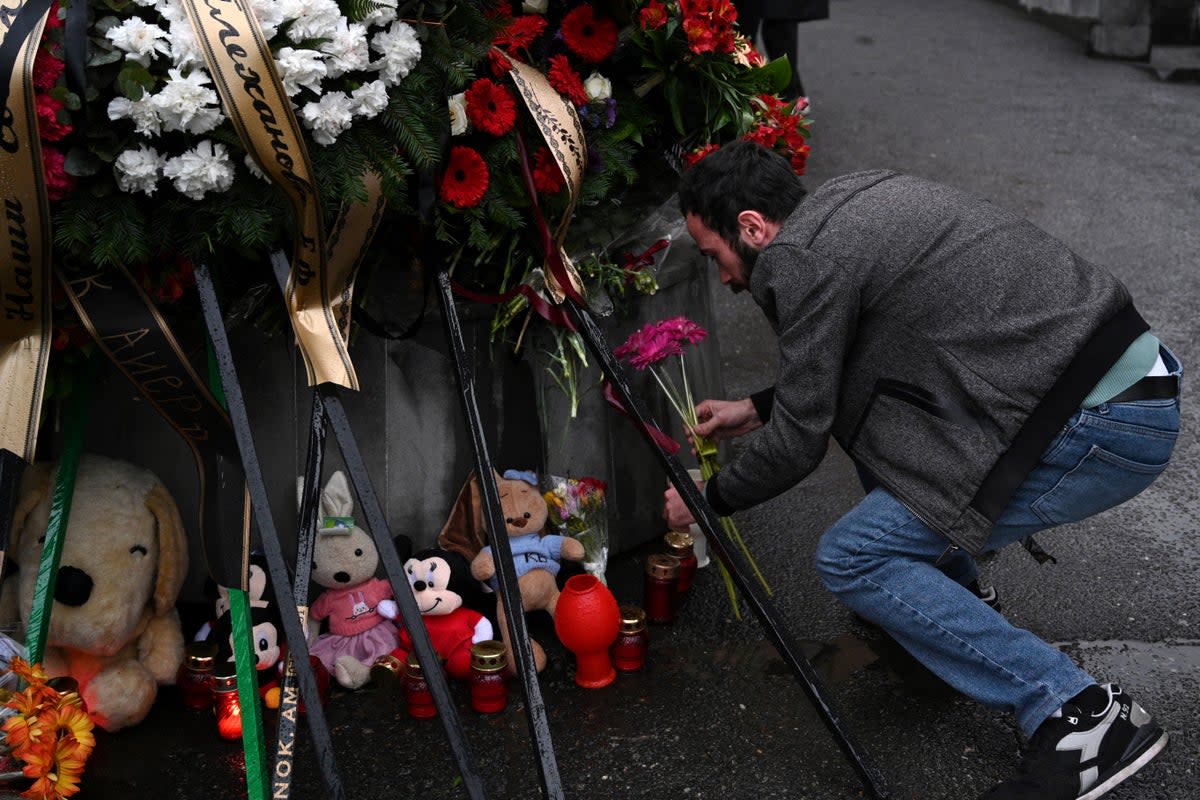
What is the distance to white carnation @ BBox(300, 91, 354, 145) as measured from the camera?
8.61ft

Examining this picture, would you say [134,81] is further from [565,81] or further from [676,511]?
[676,511]

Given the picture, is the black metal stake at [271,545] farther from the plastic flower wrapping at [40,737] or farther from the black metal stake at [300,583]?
the plastic flower wrapping at [40,737]

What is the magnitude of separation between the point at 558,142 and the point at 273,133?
694 mm

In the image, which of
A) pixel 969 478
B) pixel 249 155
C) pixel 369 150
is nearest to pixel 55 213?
pixel 249 155

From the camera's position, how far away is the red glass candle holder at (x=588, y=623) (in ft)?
10.2

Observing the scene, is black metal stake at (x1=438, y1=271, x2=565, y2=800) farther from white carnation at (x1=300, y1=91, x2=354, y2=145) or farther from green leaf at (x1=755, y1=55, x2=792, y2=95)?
green leaf at (x1=755, y1=55, x2=792, y2=95)

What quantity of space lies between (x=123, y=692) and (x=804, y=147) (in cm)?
217

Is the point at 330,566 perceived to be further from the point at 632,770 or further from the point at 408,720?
the point at 632,770

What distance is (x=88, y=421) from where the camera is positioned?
3129 millimetres

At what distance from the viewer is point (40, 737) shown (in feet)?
7.51

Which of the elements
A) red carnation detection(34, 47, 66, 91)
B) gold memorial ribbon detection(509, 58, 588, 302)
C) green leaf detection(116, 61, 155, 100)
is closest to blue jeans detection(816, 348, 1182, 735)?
gold memorial ribbon detection(509, 58, 588, 302)

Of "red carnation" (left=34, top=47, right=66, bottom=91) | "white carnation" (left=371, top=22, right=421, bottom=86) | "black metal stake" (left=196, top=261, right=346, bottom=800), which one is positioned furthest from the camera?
"white carnation" (left=371, top=22, right=421, bottom=86)

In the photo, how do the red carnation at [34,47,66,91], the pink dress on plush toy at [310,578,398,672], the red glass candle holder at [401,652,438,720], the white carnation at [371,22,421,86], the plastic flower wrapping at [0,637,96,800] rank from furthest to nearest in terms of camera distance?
the pink dress on plush toy at [310,578,398,672] < the red glass candle holder at [401,652,438,720] < the white carnation at [371,22,421,86] < the red carnation at [34,47,66,91] < the plastic flower wrapping at [0,637,96,800]

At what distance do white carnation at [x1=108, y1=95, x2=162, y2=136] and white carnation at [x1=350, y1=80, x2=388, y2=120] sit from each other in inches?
15.4
